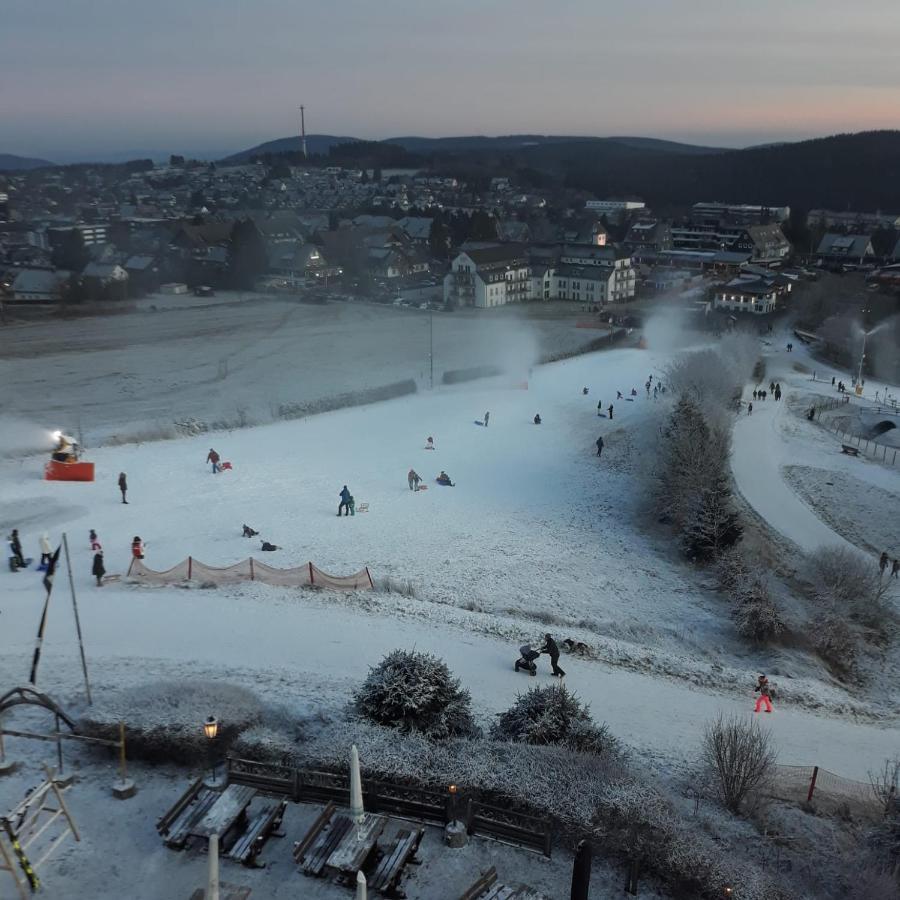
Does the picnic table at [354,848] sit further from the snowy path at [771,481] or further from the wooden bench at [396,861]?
the snowy path at [771,481]

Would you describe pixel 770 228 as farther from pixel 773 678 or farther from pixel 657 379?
pixel 773 678

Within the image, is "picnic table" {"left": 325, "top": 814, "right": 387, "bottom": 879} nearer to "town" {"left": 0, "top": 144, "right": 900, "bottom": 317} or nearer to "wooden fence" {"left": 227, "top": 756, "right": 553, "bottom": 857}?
"wooden fence" {"left": 227, "top": 756, "right": 553, "bottom": 857}

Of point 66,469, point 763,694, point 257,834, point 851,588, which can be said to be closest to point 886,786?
point 763,694

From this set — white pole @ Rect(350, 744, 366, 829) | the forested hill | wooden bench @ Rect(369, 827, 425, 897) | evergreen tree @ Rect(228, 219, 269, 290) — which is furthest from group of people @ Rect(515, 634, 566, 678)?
the forested hill

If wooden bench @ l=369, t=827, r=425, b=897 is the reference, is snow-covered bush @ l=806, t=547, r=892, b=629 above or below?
below

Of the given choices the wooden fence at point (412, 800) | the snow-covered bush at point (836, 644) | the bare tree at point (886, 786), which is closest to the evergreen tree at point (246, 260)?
the snow-covered bush at point (836, 644)

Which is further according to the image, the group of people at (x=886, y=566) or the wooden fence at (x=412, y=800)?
the group of people at (x=886, y=566)

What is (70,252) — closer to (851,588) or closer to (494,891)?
(851,588)

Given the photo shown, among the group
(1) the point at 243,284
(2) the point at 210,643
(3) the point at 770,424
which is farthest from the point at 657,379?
(1) the point at 243,284
